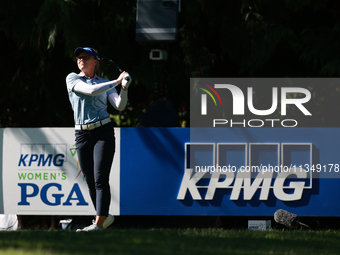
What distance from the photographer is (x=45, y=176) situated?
7.33 meters

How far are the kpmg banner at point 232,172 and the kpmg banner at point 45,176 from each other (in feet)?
1.52

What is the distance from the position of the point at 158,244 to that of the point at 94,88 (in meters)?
1.89

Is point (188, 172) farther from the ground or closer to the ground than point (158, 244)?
farther from the ground

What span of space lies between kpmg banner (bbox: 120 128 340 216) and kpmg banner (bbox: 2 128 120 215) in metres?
0.46

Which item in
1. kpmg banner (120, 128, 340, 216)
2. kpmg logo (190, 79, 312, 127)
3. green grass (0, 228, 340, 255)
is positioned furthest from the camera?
kpmg logo (190, 79, 312, 127)

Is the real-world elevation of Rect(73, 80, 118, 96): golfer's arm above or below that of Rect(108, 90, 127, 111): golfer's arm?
above

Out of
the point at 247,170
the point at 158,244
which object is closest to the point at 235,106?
the point at 247,170

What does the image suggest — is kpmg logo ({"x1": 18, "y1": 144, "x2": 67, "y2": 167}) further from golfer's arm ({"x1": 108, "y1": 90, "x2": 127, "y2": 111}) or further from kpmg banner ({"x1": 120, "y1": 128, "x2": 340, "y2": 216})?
golfer's arm ({"x1": 108, "y1": 90, "x2": 127, "y2": 111})

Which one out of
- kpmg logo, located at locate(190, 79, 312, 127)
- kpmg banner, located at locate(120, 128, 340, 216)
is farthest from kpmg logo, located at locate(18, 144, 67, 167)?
kpmg logo, located at locate(190, 79, 312, 127)

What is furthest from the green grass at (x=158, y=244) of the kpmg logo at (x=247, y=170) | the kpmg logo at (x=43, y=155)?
the kpmg logo at (x=43, y=155)

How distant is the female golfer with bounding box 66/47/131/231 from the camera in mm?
5328

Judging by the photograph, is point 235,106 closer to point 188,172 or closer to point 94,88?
point 188,172

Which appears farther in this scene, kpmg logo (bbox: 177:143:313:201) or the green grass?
kpmg logo (bbox: 177:143:313:201)

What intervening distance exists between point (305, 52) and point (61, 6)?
500 cm
